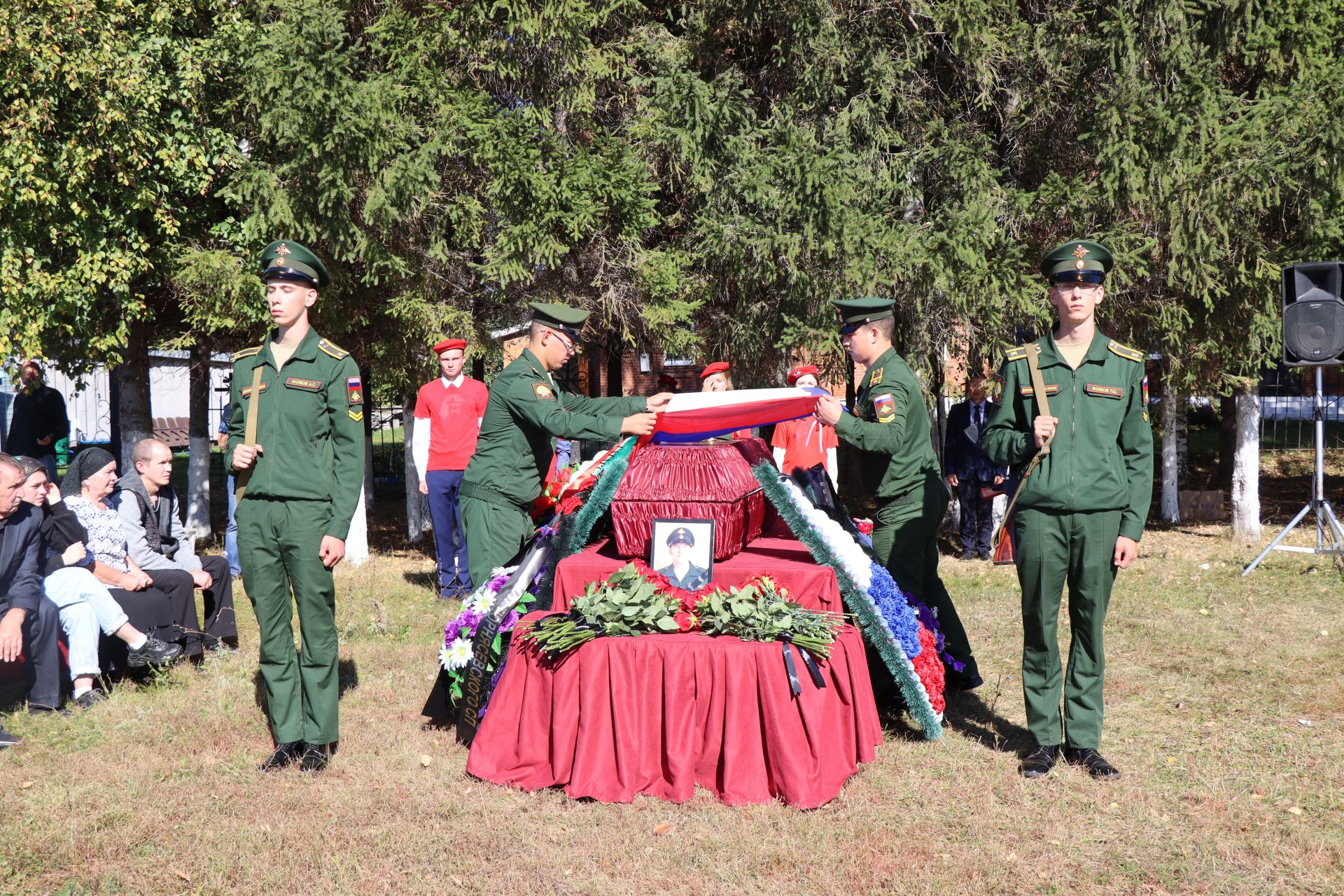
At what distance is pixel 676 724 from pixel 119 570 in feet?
13.8

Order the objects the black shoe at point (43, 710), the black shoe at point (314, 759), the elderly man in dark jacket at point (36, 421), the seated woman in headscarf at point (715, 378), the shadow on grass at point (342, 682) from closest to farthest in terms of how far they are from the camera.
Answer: the black shoe at point (314, 759), the black shoe at point (43, 710), the shadow on grass at point (342, 682), the seated woman in headscarf at point (715, 378), the elderly man in dark jacket at point (36, 421)

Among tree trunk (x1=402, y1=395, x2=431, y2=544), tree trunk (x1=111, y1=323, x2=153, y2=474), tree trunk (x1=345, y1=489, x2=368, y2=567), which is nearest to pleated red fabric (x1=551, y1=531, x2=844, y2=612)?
tree trunk (x1=345, y1=489, x2=368, y2=567)

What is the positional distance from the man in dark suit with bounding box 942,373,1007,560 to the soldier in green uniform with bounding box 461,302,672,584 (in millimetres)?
6638

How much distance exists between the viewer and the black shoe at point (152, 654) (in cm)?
662

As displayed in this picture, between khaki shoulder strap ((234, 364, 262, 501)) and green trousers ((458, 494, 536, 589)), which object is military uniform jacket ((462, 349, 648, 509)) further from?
khaki shoulder strap ((234, 364, 262, 501))

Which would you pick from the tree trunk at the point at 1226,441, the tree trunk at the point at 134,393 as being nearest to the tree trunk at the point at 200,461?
the tree trunk at the point at 134,393

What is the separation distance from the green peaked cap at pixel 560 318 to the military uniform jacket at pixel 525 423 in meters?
0.21

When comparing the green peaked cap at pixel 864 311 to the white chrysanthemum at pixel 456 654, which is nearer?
the white chrysanthemum at pixel 456 654

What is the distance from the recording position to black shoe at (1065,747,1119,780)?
4.89 meters

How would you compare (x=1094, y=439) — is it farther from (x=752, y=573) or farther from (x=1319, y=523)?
(x=1319, y=523)

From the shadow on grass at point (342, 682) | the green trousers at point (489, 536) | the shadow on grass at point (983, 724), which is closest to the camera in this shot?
the shadow on grass at point (983, 724)

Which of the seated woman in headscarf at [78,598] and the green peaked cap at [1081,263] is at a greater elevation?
the green peaked cap at [1081,263]

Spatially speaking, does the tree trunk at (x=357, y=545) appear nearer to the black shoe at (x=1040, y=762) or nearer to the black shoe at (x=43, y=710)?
the black shoe at (x=43, y=710)

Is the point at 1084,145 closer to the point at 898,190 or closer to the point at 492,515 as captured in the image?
the point at 898,190
